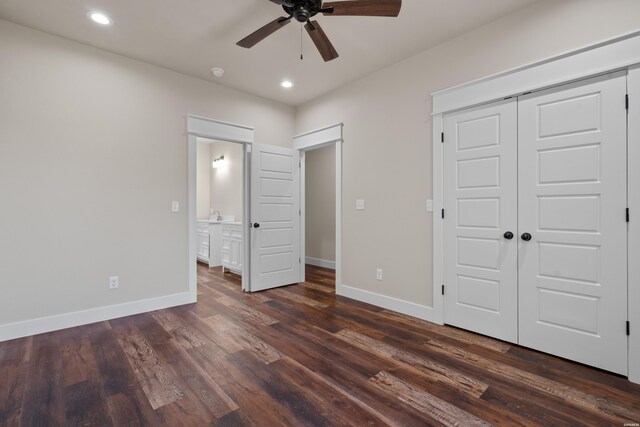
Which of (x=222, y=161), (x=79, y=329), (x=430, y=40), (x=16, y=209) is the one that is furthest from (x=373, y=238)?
(x=222, y=161)

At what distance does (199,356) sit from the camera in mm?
2354

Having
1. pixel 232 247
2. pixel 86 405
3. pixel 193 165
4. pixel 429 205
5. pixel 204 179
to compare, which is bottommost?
pixel 86 405

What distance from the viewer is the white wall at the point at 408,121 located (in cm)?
230

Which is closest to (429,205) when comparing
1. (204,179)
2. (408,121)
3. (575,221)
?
(408,121)

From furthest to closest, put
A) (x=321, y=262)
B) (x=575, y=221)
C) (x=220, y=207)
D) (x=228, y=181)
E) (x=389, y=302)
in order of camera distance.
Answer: (x=220, y=207)
(x=228, y=181)
(x=321, y=262)
(x=389, y=302)
(x=575, y=221)

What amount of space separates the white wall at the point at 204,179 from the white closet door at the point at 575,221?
262 inches

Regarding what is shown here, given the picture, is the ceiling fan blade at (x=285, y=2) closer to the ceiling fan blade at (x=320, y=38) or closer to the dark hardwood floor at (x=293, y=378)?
the ceiling fan blade at (x=320, y=38)

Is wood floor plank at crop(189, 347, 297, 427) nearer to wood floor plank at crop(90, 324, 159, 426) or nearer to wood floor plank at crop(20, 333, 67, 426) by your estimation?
wood floor plank at crop(90, 324, 159, 426)

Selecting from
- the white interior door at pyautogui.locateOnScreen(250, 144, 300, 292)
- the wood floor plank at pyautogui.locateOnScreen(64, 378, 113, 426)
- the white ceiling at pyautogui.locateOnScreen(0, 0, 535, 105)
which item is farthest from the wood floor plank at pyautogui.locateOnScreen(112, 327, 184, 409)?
the white ceiling at pyautogui.locateOnScreen(0, 0, 535, 105)

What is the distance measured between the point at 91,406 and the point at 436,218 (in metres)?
3.05

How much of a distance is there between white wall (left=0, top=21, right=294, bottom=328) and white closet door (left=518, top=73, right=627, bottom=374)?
11.9ft

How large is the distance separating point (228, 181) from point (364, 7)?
17.4ft

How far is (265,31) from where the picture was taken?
228cm

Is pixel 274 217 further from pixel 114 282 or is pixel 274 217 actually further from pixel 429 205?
pixel 429 205
